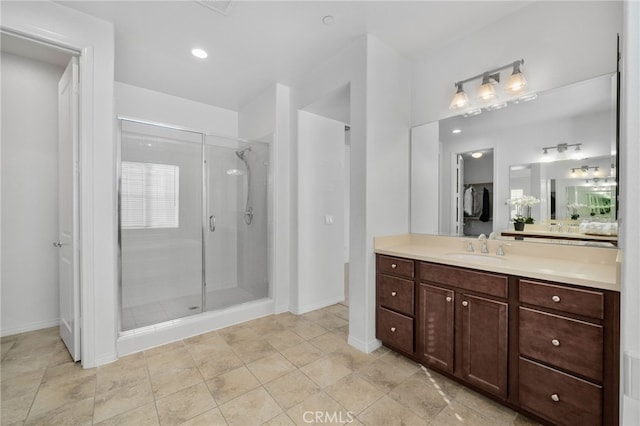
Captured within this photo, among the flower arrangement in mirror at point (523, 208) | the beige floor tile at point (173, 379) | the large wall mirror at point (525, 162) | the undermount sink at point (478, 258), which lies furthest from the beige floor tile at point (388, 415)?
the flower arrangement in mirror at point (523, 208)

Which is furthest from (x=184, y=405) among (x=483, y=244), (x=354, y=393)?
(x=483, y=244)

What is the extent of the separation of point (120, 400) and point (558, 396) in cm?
257

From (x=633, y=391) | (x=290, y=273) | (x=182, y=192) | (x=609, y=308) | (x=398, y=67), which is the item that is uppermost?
(x=398, y=67)

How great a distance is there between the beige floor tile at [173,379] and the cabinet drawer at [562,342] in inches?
84.3

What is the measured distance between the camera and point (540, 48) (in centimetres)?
197

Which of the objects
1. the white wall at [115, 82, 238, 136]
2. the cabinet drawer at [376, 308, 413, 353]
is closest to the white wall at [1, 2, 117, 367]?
the white wall at [115, 82, 238, 136]

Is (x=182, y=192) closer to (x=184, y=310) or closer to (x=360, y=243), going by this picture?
(x=184, y=310)

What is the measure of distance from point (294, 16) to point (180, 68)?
152cm

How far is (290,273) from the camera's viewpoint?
10.8ft

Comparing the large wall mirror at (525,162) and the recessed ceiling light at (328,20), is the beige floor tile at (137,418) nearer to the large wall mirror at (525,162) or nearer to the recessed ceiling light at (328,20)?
the large wall mirror at (525,162)

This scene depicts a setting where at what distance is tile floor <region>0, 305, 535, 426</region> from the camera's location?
161 centimetres

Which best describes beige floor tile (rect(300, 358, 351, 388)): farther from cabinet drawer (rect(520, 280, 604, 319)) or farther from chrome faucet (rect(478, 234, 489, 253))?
chrome faucet (rect(478, 234, 489, 253))

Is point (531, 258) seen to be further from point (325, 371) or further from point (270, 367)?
point (270, 367)

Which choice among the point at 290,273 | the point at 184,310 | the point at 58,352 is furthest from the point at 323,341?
the point at 58,352
